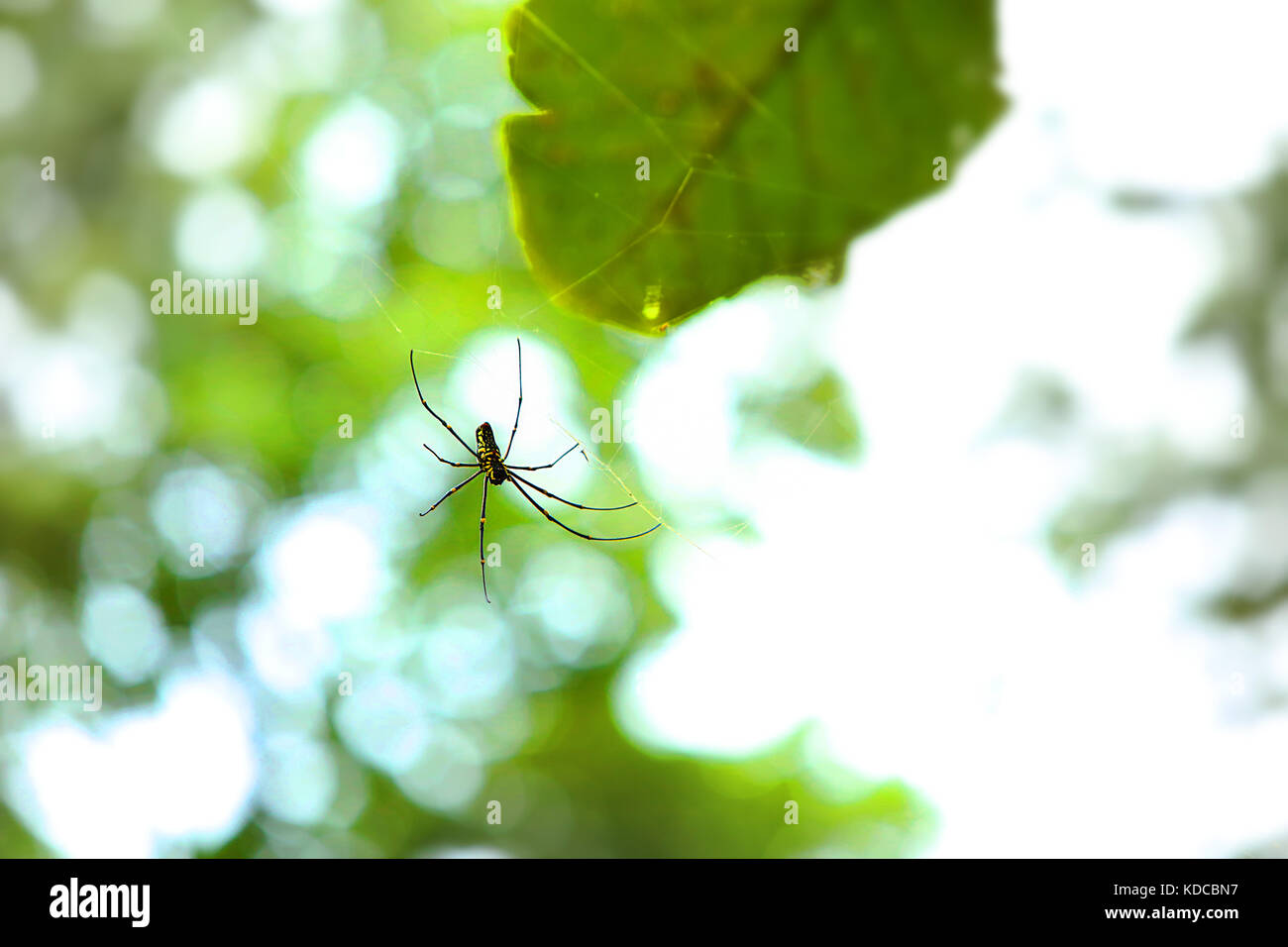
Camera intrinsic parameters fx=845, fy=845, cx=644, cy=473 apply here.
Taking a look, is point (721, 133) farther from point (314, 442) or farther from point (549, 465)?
point (314, 442)

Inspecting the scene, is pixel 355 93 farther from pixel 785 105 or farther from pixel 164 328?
pixel 164 328

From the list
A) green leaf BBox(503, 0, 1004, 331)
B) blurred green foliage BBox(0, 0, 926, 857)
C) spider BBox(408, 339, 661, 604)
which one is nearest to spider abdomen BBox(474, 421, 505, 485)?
spider BBox(408, 339, 661, 604)

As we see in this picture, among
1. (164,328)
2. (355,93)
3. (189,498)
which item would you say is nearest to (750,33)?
(355,93)

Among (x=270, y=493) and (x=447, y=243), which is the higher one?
(x=447, y=243)

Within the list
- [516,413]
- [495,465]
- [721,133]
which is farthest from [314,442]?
[721,133]

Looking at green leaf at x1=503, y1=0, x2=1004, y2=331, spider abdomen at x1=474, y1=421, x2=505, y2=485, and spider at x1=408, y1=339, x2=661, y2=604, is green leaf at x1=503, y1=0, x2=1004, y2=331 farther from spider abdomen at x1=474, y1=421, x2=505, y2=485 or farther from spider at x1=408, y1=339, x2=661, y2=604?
spider abdomen at x1=474, y1=421, x2=505, y2=485
